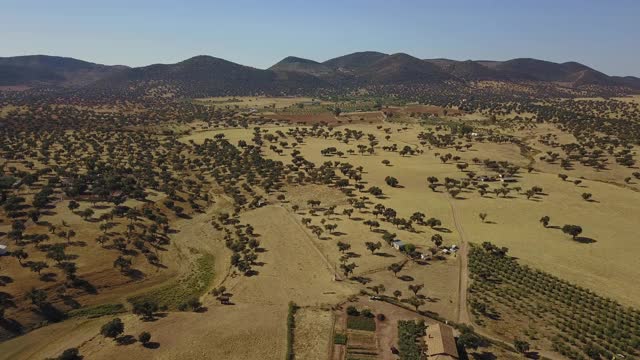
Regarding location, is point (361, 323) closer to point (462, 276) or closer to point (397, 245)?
point (462, 276)

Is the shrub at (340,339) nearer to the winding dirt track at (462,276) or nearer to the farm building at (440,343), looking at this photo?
the farm building at (440,343)

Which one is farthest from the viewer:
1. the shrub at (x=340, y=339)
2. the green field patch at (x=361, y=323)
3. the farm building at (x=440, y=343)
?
the green field patch at (x=361, y=323)

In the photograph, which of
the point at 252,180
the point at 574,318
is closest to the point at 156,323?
the point at 574,318

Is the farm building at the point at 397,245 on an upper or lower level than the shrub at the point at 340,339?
upper

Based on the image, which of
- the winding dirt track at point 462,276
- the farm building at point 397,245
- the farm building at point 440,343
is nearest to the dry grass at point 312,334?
the farm building at point 440,343

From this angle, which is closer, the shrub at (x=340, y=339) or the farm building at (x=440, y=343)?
the farm building at (x=440, y=343)

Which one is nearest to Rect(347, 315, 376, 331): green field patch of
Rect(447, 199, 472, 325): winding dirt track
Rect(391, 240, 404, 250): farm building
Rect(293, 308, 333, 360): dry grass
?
Rect(293, 308, 333, 360): dry grass

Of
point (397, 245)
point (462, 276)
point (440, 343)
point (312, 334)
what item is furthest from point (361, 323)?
point (397, 245)

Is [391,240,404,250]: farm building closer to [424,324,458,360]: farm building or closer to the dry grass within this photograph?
the dry grass
